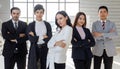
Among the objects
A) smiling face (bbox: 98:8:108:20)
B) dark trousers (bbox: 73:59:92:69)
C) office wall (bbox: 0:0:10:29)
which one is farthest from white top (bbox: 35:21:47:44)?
office wall (bbox: 0:0:10:29)

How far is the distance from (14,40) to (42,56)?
1.87 ft

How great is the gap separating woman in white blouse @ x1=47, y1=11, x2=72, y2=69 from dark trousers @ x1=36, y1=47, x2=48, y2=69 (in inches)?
15.5

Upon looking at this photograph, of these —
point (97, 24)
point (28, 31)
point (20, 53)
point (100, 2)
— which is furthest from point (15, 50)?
point (100, 2)

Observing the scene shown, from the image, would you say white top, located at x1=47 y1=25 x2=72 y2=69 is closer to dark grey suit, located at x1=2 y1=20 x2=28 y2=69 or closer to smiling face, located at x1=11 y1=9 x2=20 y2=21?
dark grey suit, located at x1=2 y1=20 x2=28 y2=69

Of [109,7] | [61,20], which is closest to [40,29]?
[61,20]

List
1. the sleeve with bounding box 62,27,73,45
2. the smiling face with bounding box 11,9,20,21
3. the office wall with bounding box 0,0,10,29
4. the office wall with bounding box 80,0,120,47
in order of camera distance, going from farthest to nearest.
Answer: the office wall with bounding box 80,0,120,47, the office wall with bounding box 0,0,10,29, the smiling face with bounding box 11,9,20,21, the sleeve with bounding box 62,27,73,45

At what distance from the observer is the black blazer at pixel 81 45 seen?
4.51 metres

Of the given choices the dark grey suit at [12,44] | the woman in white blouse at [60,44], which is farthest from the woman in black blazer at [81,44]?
the dark grey suit at [12,44]

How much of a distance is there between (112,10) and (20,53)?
13.2 meters

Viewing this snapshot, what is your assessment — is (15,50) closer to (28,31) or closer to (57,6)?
(28,31)

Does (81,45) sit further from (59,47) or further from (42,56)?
(42,56)

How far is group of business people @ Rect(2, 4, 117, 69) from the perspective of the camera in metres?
4.12

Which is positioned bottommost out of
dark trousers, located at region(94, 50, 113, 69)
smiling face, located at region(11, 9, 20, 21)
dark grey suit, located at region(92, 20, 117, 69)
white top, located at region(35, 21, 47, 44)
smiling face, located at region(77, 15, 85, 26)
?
dark trousers, located at region(94, 50, 113, 69)

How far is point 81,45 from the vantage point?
14.8 feet
